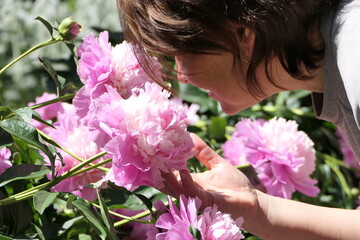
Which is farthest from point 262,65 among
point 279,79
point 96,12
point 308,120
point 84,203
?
point 96,12

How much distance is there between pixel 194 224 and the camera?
87 cm

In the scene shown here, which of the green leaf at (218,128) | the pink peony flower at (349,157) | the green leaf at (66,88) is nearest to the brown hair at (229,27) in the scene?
→ the green leaf at (66,88)

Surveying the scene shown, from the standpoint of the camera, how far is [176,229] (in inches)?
33.8

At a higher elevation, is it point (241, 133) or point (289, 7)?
point (289, 7)

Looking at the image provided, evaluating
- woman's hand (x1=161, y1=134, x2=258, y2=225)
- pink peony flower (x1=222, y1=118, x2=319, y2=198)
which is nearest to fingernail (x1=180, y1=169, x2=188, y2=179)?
woman's hand (x1=161, y1=134, x2=258, y2=225)

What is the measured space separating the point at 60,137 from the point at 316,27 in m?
0.42

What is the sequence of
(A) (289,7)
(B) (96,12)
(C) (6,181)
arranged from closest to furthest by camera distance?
1. (C) (6,181)
2. (A) (289,7)
3. (B) (96,12)

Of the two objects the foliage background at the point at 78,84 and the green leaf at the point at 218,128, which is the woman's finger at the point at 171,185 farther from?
the green leaf at the point at 218,128

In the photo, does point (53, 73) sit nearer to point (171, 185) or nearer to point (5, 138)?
point (5, 138)

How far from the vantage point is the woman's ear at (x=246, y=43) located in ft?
3.63

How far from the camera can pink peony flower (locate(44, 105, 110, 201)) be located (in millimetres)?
1042

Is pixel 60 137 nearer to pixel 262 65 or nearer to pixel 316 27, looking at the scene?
pixel 262 65

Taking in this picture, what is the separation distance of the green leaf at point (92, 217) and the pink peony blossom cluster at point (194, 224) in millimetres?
67

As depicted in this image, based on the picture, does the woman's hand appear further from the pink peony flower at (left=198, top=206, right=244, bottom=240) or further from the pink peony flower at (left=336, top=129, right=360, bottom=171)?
the pink peony flower at (left=336, top=129, right=360, bottom=171)
